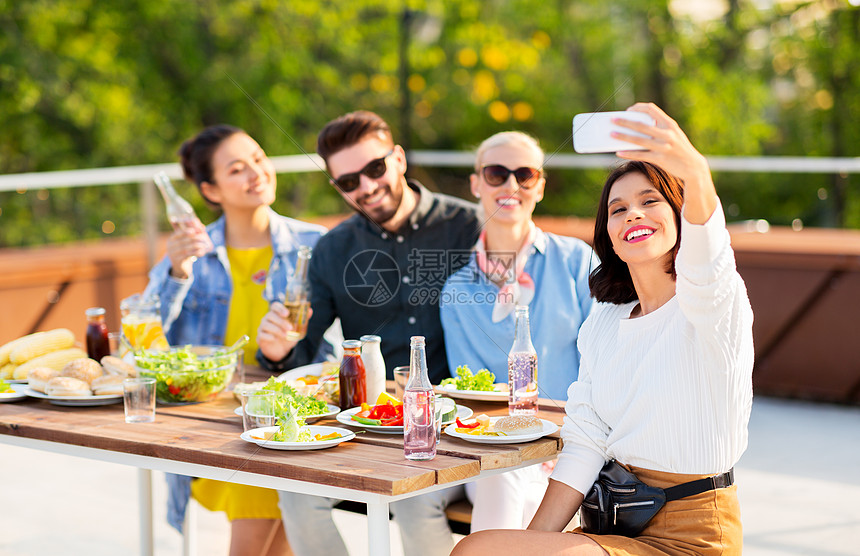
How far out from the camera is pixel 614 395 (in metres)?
1.83

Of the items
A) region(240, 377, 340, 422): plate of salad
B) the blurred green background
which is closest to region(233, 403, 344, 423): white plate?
region(240, 377, 340, 422): plate of salad

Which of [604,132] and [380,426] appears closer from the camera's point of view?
[604,132]

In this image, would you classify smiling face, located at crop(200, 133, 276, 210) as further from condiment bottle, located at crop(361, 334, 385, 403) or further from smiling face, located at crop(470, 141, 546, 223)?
condiment bottle, located at crop(361, 334, 385, 403)

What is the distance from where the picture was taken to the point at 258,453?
5.94 ft

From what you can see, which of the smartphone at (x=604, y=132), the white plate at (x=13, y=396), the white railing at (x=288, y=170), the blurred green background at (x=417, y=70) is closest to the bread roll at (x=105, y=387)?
the white plate at (x=13, y=396)

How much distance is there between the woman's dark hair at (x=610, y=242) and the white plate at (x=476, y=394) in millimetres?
321

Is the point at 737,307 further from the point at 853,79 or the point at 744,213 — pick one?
the point at 853,79

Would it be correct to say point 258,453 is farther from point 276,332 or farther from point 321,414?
point 276,332

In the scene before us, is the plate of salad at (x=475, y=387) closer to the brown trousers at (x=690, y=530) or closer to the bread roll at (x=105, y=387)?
the brown trousers at (x=690, y=530)

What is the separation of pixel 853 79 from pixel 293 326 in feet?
27.7

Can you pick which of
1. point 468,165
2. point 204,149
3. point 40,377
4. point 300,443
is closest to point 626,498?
point 300,443

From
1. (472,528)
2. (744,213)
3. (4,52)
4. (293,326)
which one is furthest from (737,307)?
(4,52)

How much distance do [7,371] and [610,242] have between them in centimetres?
147

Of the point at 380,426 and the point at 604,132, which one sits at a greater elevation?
the point at 604,132
